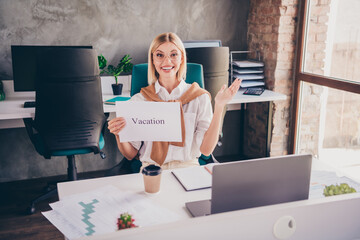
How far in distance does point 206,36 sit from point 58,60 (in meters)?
1.70

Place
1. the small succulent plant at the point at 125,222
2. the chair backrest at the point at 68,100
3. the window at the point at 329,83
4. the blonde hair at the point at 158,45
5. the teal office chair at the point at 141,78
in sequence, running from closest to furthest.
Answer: the small succulent plant at the point at 125,222 < the blonde hair at the point at 158,45 < the teal office chair at the point at 141,78 < the chair backrest at the point at 68,100 < the window at the point at 329,83

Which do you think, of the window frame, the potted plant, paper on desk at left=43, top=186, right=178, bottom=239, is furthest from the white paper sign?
the window frame

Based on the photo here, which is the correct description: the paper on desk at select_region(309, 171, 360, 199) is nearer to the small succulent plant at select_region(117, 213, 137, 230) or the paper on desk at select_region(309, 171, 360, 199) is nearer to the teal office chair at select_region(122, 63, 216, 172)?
the small succulent plant at select_region(117, 213, 137, 230)

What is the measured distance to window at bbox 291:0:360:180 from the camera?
269cm

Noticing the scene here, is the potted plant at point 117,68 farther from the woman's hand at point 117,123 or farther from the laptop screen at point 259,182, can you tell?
the laptop screen at point 259,182

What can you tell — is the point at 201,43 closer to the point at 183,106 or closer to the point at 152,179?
the point at 183,106

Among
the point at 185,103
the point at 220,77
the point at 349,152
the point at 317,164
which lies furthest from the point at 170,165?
the point at 349,152

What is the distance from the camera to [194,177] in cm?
143

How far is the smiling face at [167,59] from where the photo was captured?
175cm

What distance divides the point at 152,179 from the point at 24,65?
6.56 ft

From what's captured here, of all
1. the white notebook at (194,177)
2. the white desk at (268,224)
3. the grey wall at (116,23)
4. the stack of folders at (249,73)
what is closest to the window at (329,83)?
the stack of folders at (249,73)

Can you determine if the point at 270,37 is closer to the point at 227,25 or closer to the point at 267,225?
the point at 227,25

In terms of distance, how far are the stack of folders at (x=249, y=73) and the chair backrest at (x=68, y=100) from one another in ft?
4.60

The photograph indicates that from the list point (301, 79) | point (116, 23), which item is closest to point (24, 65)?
point (116, 23)
